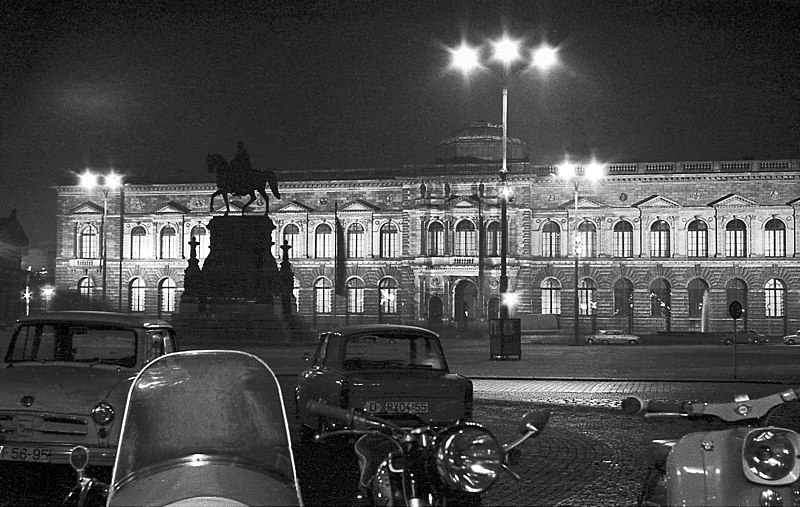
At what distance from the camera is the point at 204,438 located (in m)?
3.89

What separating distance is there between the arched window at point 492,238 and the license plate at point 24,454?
195 feet

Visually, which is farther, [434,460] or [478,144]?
[478,144]

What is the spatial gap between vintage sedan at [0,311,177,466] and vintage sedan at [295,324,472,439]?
1.73 metres

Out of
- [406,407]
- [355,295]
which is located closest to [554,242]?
[355,295]

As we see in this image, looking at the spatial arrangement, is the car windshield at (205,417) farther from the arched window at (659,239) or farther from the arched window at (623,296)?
the arched window at (659,239)

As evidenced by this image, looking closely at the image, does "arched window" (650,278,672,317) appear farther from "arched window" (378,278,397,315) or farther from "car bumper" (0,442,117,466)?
"car bumper" (0,442,117,466)

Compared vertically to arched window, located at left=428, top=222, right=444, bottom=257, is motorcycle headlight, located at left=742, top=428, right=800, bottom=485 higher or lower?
lower

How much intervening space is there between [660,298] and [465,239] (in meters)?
14.0

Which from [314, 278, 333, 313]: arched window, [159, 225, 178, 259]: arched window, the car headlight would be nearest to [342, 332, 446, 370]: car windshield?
the car headlight

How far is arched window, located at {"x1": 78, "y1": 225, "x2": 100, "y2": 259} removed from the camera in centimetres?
7294

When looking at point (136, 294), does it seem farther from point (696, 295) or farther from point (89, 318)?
point (89, 318)

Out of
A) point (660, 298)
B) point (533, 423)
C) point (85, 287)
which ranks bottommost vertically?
point (660, 298)

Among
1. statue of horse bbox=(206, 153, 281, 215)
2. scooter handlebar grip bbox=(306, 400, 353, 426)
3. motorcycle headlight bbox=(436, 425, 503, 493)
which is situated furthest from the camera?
statue of horse bbox=(206, 153, 281, 215)

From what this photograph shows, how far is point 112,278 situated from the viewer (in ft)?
241
